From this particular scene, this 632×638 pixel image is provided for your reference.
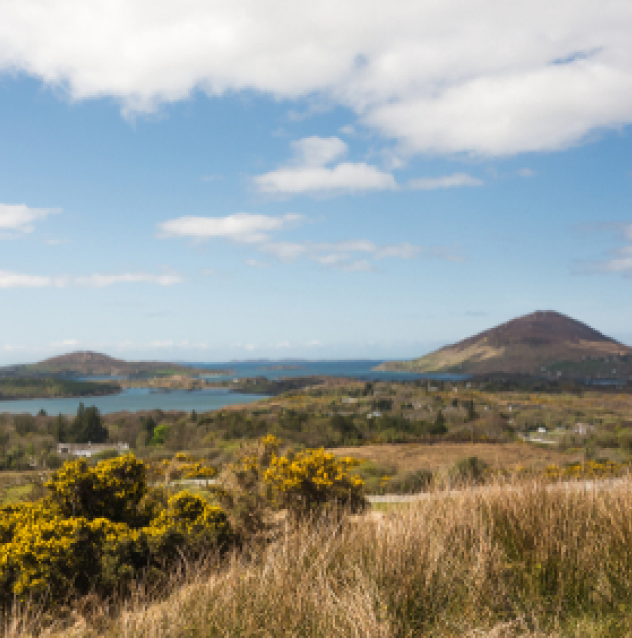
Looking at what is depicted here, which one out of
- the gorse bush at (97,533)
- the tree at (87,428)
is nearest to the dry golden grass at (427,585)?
the gorse bush at (97,533)

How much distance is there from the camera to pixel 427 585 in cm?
346

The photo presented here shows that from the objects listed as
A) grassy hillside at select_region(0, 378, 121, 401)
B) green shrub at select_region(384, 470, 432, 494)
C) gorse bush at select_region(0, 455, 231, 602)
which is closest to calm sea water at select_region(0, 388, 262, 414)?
grassy hillside at select_region(0, 378, 121, 401)

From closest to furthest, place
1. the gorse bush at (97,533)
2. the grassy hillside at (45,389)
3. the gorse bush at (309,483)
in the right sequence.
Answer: the gorse bush at (97,533) < the gorse bush at (309,483) < the grassy hillside at (45,389)

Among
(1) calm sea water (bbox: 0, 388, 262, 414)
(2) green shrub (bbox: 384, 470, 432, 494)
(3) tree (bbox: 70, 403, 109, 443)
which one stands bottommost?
(1) calm sea water (bbox: 0, 388, 262, 414)

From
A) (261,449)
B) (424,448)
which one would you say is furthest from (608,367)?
(261,449)

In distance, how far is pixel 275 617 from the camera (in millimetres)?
3158

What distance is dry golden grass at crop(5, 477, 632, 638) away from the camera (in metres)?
3.05

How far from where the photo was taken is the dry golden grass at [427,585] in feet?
10.0

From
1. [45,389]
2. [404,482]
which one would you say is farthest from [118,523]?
[45,389]

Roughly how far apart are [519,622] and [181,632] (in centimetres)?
208

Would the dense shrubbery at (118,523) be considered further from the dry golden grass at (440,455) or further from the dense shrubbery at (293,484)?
the dry golden grass at (440,455)

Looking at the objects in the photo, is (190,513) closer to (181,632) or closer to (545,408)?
(181,632)

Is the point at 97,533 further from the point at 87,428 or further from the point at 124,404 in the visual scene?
the point at 124,404

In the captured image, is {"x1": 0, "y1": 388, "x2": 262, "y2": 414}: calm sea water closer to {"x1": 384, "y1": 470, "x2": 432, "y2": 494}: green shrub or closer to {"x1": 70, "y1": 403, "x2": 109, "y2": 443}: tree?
{"x1": 70, "y1": 403, "x2": 109, "y2": 443}: tree
